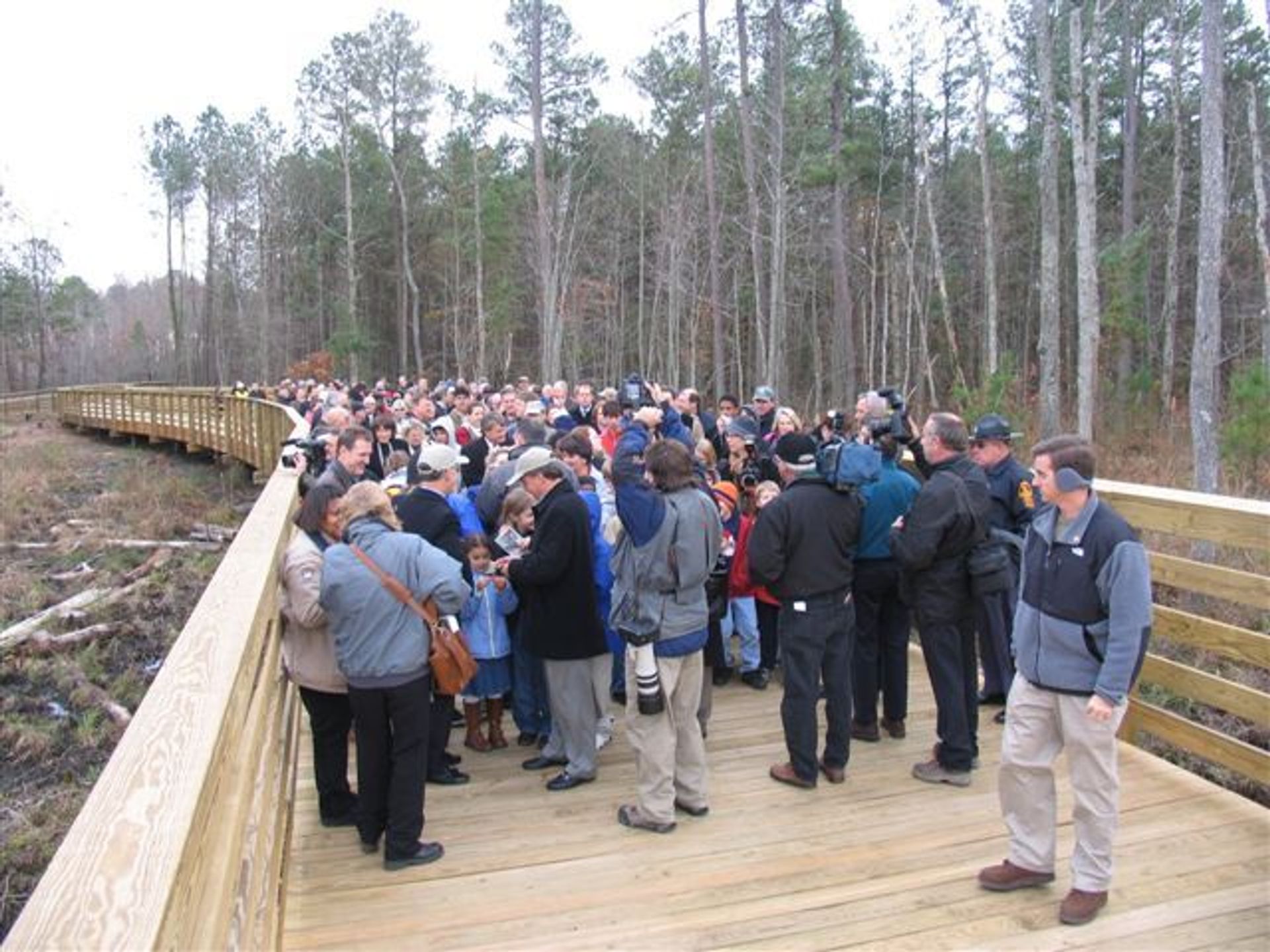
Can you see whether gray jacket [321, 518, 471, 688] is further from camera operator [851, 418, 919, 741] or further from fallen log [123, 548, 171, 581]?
fallen log [123, 548, 171, 581]

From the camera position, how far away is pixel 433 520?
15.5 ft

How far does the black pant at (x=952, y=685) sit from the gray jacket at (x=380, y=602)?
7.98 ft

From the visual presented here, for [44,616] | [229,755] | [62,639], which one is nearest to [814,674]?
[229,755]

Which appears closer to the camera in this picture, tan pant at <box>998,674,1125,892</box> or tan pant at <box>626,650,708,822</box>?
tan pant at <box>998,674,1125,892</box>

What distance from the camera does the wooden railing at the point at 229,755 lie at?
1457 mm

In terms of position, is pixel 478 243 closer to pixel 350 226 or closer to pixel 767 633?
pixel 350 226

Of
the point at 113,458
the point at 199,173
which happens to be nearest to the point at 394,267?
the point at 199,173

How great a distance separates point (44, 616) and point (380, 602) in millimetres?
10052

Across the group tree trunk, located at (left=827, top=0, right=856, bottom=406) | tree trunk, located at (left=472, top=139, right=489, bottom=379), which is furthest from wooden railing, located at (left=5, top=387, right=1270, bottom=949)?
tree trunk, located at (left=472, top=139, right=489, bottom=379)

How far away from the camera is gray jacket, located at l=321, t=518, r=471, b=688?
376cm

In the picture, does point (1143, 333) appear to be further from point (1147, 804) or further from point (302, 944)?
point (302, 944)

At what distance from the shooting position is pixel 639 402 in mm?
9117

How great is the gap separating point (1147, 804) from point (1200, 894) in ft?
2.62

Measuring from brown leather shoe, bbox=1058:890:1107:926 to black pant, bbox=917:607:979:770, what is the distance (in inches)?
48.5
